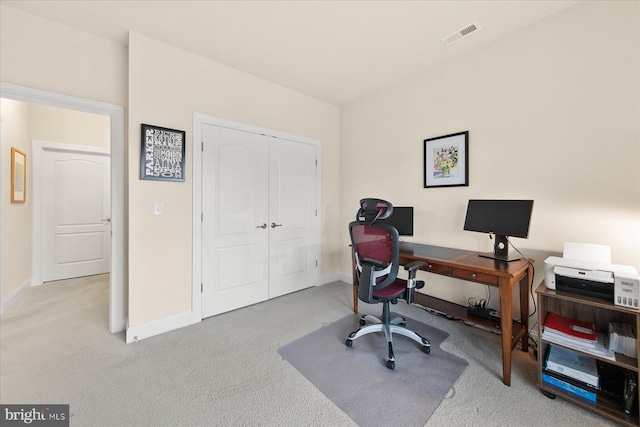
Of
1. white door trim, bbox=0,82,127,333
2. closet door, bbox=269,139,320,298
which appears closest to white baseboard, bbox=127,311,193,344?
white door trim, bbox=0,82,127,333

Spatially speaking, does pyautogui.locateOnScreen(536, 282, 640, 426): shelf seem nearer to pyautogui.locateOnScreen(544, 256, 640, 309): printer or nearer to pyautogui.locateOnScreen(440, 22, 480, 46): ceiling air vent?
pyautogui.locateOnScreen(544, 256, 640, 309): printer

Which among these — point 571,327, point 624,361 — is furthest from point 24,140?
point 624,361

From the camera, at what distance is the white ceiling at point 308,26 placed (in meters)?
1.92

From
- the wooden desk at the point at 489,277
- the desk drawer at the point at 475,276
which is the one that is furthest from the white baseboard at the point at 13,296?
the desk drawer at the point at 475,276

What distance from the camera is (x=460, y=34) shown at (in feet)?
7.36

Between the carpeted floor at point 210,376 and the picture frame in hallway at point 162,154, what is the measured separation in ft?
5.06

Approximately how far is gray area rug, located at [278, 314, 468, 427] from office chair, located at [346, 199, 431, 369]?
11 centimetres

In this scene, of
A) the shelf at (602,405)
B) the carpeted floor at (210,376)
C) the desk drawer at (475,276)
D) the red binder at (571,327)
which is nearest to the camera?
the shelf at (602,405)

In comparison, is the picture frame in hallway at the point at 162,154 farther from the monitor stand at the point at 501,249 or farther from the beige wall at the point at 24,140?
the monitor stand at the point at 501,249

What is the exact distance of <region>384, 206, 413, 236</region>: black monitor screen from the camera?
2.82 metres

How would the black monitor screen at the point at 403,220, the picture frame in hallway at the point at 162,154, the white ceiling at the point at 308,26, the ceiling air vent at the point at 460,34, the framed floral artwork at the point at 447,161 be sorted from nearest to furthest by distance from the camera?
the white ceiling at the point at 308,26
the ceiling air vent at the point at 460,34
the picture frame in hallway at the point at 162,154
the framed floral artwork at the point at 447,161
the black monitor screen at the point at 403,220

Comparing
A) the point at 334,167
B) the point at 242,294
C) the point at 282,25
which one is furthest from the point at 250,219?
the point at 282,25

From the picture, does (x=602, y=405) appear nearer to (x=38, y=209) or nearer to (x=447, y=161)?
(x=447, y=161)

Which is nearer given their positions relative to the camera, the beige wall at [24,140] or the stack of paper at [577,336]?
the stack of paper at [577,336]
